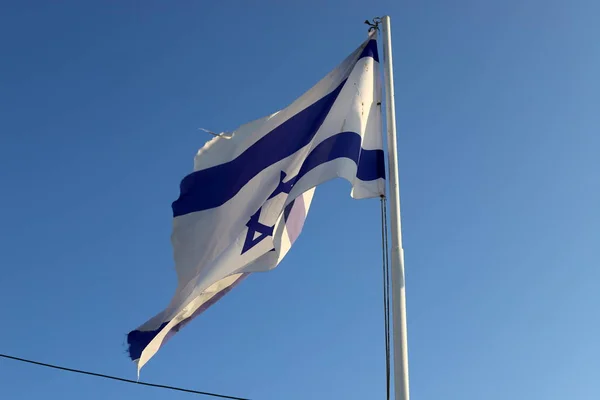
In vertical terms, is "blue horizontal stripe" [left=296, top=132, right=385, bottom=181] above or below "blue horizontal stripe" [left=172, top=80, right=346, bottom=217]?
below

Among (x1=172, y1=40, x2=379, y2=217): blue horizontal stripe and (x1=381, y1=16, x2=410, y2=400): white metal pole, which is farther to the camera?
(x1=172, y1=40, x2=379, y2=217): blue horizontal stripe

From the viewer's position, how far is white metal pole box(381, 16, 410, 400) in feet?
23.9

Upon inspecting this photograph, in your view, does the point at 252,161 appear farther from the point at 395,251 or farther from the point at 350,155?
the point at 395,251

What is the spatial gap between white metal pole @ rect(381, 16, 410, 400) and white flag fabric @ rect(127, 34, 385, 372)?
0.73ft

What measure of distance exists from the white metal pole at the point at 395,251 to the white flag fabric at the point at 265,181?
0.22 metres

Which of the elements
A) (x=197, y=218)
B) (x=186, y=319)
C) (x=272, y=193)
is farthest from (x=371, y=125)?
(x=186, y=319)

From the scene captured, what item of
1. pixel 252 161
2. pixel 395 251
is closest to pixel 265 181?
pixel 252 161

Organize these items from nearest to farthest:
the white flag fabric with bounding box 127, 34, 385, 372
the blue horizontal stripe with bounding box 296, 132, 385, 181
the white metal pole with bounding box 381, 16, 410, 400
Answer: the white metal pole with bounding box 381, 16, 410, 400
the blue horizontal stripe with bounding box 296, 132, 385, 181
the white flag fabric with bounding box 127, 34, 385, 372

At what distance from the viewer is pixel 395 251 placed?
26.5 feet

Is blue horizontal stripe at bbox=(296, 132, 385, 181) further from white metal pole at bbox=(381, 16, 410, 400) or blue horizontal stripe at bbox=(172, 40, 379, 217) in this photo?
blue horizontal stripe at bbox=(172, 40, 379, 217)

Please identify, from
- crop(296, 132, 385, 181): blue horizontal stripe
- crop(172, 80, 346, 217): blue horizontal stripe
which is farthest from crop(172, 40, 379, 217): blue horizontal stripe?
crop(296, 132, 385, 181): blue horizontal stripe

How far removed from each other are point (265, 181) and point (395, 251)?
95.9 inches

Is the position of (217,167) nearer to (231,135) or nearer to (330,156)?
(231,135)

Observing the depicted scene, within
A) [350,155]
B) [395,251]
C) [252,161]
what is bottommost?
[395,251]
